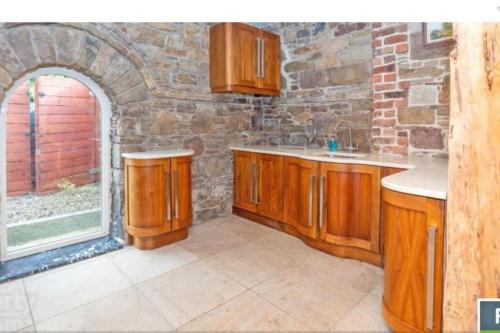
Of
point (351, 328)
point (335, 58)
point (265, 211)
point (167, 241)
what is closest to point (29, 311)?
point (167, 241)

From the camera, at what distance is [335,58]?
3.35 metres

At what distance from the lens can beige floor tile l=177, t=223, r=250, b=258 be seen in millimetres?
2760

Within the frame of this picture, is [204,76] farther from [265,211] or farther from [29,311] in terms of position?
[29,311]

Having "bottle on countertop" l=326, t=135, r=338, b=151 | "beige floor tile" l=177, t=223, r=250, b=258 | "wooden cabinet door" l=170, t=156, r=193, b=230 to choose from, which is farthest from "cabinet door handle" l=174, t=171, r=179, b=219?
"bottle on countertop" l=326, t=135, r=338, b=151

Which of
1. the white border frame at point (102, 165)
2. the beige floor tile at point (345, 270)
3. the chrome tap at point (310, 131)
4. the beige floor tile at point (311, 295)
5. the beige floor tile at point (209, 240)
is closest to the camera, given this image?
the beige floor tile at point (311, 295)

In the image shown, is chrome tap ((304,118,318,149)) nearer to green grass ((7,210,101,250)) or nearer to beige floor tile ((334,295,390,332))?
beige floor tile ((334,295,390,332))

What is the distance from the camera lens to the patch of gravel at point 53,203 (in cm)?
269

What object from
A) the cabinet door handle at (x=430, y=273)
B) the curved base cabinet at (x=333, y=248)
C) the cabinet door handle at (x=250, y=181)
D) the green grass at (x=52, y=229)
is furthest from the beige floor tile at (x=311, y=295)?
the green grass at (x=52, y=229)

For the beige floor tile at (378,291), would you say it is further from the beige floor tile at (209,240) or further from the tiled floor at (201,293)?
the beige floor tile at (209,240)

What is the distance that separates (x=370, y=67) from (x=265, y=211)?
1.83 m

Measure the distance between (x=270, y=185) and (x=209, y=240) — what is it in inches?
33.6

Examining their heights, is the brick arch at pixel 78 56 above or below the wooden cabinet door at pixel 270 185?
above

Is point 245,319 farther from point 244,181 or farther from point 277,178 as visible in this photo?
point 244,181

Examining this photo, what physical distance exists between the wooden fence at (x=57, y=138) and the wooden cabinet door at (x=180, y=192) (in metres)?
0.83
